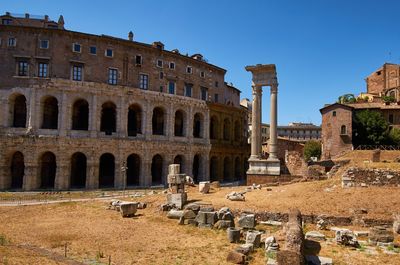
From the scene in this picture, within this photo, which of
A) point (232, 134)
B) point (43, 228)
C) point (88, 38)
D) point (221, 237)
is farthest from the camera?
point (232, 134)

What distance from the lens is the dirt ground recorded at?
1218 cm

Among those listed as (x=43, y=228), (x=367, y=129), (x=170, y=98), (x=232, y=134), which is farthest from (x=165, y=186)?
(x=367, y=129)

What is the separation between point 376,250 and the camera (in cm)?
1292

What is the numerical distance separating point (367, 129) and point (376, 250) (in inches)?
1636

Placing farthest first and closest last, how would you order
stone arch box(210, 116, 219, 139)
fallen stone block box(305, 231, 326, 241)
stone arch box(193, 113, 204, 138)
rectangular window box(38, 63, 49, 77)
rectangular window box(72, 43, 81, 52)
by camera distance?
stone arch box(210, 116, 219, 139)
stone arch box(193, 113, 204, 138)
rectangular window box(72, 43, 81, 52)
rectangular window box(38, 63, 49, 77)
fallen stone block box(305, 231, 326, 241)

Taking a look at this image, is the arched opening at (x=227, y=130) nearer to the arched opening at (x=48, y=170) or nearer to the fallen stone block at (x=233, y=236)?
the arched opening at (x=48, y=170)

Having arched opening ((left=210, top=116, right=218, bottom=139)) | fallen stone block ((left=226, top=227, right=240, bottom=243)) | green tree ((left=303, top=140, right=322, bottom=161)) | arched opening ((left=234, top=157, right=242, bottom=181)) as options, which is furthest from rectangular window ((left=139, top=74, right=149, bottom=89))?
green tree ((left=303, top=140, right=322, bottom=161))

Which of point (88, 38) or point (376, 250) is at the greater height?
point (88, 38)

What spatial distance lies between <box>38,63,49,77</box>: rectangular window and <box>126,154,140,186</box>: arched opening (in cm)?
1392

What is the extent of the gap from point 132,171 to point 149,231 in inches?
1010

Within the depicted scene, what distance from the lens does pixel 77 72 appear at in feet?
120

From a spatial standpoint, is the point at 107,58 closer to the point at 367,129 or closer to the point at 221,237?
the point at 221,237

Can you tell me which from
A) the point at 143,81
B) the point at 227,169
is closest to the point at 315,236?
the point at 143,81

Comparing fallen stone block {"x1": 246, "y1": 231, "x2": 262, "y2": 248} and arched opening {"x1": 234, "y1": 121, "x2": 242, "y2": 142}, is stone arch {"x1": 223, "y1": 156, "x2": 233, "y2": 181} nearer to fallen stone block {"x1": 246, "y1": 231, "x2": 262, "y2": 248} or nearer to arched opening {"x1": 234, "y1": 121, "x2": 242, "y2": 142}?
arched opening {"x1": 234, "y1": 121, "x2": 242, "y2": 142}
